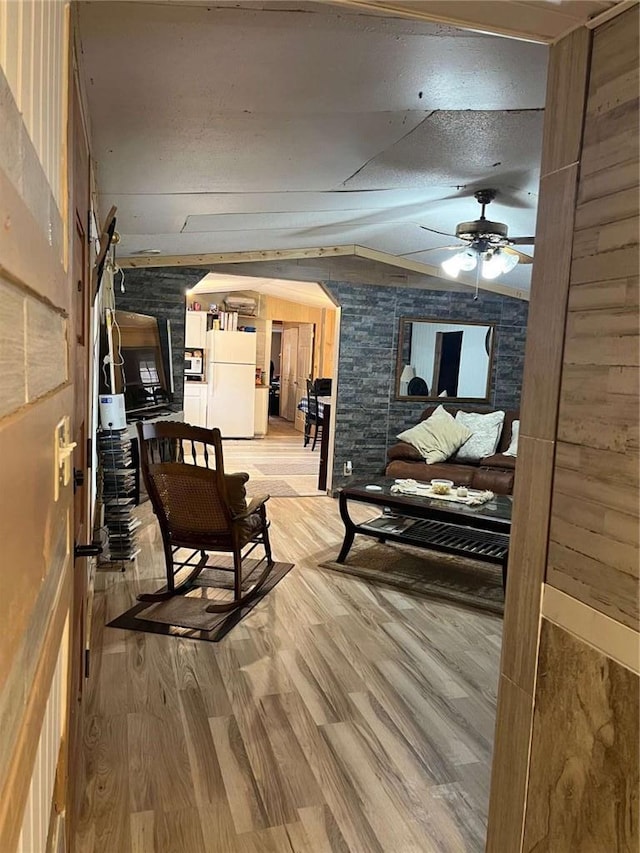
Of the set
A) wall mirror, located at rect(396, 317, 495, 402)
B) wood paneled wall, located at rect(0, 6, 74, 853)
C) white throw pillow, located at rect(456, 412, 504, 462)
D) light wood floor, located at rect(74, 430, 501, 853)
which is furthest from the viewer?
wall mirror, located at rect(396, 317, 495, 402)

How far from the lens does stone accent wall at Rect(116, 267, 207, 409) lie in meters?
5.82

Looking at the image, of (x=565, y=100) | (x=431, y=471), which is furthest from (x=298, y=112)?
(x=431, y=471)

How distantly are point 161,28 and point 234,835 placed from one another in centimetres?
228

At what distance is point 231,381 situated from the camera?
962 cm

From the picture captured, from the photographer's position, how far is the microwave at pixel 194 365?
9.53m


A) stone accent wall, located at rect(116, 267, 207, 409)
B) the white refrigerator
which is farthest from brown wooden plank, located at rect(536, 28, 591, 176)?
the white refrigerator

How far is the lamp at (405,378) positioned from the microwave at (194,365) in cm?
399

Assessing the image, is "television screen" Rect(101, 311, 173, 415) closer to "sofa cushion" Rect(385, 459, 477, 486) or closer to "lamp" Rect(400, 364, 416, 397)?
"sofa cushion" Rect(385, 459, 477, 486)

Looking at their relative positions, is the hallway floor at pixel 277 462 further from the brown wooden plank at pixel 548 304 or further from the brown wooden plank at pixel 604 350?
the brown wooden plank at pixel 604 350

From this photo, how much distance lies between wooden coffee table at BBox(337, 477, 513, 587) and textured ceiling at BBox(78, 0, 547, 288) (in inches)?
75.9

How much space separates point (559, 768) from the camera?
4.09ft

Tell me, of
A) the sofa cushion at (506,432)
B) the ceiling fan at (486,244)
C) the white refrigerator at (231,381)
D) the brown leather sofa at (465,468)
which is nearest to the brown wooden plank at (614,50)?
the ceiling fan at (486,244)

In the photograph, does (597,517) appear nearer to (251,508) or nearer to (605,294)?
(605,294)

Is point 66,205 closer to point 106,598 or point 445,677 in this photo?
point 445,677
